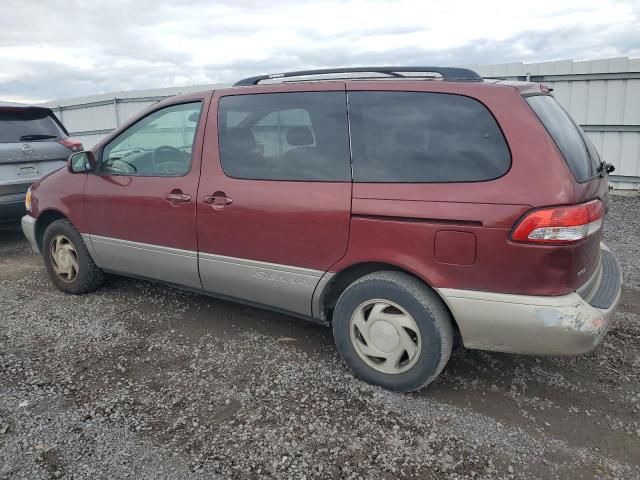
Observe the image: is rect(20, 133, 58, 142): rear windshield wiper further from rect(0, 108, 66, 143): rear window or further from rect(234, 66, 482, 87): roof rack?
rect(234, 66, 482, 87): roof rack

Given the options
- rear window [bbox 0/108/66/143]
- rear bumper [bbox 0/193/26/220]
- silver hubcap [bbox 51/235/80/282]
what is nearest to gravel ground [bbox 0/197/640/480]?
silver hubcap [bbox 51/235/80/282]

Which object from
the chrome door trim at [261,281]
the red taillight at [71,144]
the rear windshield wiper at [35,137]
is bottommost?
the chrome door trim at [261,281]

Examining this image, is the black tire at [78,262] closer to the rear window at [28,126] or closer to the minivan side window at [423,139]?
the rear window at [28,126]

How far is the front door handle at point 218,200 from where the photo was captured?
3.42 m

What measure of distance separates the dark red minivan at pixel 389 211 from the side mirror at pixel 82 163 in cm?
54

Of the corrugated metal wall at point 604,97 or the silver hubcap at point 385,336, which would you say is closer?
the silver hubcap at point 385,336

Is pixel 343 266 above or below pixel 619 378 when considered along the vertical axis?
above

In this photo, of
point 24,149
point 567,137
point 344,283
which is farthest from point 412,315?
point 24,149

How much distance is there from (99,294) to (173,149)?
1.74m

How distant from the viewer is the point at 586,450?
253 cm

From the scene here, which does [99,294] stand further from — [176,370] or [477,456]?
[477,456]

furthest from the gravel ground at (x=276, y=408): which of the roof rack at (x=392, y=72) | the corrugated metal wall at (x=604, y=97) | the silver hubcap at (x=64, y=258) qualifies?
the corrugated metal wall at (x=604, y=97)

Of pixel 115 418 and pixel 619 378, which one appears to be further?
pixel 619 378

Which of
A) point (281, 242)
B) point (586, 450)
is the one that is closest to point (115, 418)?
point (281, 242)
